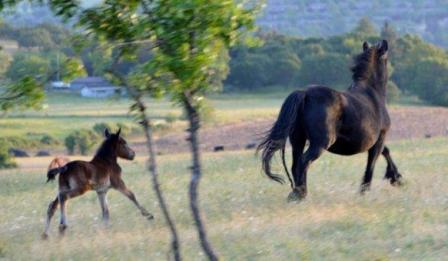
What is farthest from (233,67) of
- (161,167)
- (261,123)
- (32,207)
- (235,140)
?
(32,207)

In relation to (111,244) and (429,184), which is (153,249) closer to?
(111,244)

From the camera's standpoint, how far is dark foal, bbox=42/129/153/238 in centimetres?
1252

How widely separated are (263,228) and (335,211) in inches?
50.3

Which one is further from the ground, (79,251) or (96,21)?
(96,21)

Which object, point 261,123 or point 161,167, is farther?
point 261,123

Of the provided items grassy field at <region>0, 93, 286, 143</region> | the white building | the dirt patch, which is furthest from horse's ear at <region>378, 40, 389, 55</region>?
the white building

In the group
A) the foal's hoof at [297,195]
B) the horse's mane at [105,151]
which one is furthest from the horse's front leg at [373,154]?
the horse's mane at [105,151]

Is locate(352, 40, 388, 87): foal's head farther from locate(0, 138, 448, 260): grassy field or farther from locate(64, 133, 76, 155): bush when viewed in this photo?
locate(64, 133, 76, 155): bush

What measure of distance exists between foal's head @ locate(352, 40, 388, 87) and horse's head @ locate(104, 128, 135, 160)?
11.6 ft

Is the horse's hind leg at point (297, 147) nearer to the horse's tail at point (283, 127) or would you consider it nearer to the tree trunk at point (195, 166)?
the horse's tail at point (283, 127)

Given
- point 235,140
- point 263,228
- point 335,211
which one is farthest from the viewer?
point 235,140

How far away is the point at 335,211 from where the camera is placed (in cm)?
1188

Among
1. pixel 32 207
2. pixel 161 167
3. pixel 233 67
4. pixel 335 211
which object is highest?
pixel 335 211

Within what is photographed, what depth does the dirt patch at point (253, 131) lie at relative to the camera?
132 ft
